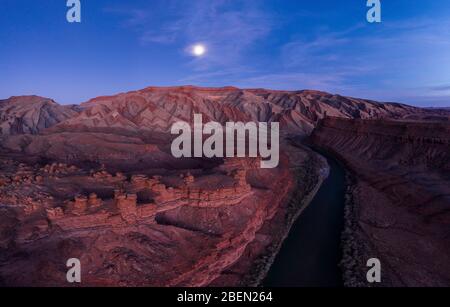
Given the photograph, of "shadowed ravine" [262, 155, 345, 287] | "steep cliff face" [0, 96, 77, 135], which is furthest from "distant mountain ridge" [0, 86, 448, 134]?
"shadowed ravine" [262, 155, 345, 287]

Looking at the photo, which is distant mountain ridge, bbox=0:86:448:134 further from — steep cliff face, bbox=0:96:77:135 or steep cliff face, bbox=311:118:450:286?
steep cliff face, bbox=311:118:450:286

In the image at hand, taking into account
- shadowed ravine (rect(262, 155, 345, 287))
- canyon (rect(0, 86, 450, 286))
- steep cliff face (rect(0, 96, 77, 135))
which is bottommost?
shadowed ravine (rect(262, 155, 345, 287))

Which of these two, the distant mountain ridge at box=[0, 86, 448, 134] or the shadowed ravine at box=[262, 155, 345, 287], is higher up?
Answer: the distant mountain ridge at box=[0, 86, 448, 134]

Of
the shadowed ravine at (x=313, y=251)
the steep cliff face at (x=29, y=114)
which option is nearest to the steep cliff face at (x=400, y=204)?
the shadowed ravine at (x=313, y=251)

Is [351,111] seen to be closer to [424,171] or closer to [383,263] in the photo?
[424,171]

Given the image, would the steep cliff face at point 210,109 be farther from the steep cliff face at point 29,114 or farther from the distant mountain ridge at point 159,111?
the steep cliff face at point 29,114

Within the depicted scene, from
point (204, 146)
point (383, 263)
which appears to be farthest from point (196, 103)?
point (383, 263)
